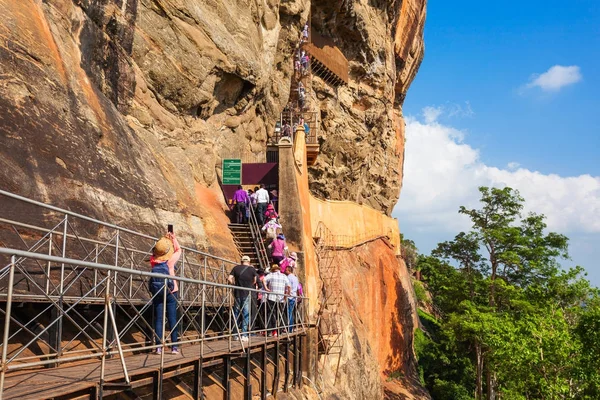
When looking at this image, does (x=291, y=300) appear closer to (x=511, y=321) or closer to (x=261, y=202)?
(x=261, y=202)

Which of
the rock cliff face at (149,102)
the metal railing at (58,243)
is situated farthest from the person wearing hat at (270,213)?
the metal railing at (58,243)

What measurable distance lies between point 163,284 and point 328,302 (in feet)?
46.6

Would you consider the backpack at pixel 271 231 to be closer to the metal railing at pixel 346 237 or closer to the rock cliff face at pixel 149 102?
the rock cliff face at pixel 149 102

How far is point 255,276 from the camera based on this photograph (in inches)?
376

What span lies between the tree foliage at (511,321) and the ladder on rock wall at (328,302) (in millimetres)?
6500

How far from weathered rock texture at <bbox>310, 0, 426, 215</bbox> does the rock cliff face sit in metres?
0.22

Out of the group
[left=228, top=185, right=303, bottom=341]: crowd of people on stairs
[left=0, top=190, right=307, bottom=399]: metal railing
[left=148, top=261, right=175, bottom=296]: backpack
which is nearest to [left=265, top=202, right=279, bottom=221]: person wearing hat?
[left=228, top=185, right=303, bottom=341]: crowd of people on stairs

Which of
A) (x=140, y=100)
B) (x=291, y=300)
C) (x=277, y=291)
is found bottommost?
(x=291, y=300)

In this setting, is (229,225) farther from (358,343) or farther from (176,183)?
(358,343)

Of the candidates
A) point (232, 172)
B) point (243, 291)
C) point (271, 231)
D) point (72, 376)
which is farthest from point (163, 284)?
point (232, 172)

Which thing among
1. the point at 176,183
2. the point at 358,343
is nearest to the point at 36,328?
the point at 176,183

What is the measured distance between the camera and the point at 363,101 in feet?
124

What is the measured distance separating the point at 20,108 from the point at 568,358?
1779 centimetres

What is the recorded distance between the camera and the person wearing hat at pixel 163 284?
656 cm
